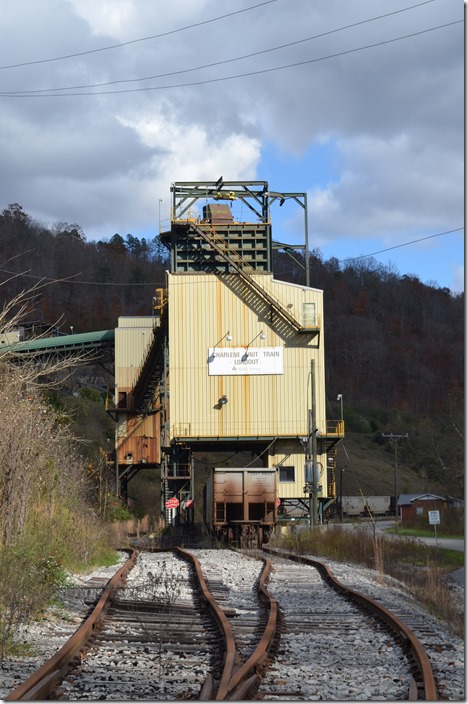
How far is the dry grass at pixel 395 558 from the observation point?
1571cm

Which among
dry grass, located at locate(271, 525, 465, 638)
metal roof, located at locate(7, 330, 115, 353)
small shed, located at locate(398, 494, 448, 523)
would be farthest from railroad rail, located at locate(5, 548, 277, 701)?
small shed, located at locate(398, 494, 448, 523)

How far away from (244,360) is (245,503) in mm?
15469

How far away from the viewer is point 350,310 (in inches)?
5827

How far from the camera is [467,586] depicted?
378 inches

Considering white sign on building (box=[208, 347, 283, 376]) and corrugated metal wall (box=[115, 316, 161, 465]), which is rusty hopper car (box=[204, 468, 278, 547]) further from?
corrugated metal wall (box=[115, 316, 161, 465])

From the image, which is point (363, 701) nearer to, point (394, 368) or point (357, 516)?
point (357, 516)

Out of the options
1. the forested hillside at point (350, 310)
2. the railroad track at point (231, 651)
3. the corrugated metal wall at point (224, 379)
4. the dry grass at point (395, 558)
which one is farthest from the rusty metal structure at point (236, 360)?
the forested hillside at point (350, 310)

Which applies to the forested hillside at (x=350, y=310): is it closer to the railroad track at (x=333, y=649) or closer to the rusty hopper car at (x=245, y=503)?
the rusty hopper car at (x=245, y=503)

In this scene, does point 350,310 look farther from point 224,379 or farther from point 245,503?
point 245,503

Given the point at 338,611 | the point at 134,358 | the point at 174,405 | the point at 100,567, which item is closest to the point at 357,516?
the point at 134,358

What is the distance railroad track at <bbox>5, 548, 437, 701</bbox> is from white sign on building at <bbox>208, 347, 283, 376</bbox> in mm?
31512

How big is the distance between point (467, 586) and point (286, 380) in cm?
3710

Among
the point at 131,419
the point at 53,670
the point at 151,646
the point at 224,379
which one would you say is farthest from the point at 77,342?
the point at 53,670

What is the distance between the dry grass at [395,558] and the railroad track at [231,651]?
79.4 inches
